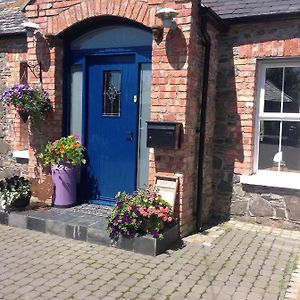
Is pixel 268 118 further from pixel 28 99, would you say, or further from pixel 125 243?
pixel 28 99

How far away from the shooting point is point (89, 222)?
5.84 meters

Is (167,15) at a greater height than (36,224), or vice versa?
(167,15)

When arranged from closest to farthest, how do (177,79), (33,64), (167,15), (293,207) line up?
(167,15)
(177,79)
(293,207)
(33,64)

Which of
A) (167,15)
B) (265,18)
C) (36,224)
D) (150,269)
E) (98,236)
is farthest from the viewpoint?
(265,18)

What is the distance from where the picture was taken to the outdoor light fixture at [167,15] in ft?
17.4

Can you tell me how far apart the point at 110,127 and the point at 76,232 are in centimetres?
189

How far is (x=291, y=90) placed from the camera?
6336mm

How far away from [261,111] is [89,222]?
3.14m

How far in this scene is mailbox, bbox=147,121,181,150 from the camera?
5.47 m

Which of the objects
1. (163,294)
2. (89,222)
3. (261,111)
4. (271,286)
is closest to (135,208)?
(89,222)

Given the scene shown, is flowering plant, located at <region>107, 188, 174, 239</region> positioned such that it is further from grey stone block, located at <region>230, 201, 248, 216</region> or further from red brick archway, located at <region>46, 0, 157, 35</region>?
red brick archway, located at <region>46, 0, 157, 35</region>

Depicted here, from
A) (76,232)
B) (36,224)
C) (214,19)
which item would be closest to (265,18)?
(214,19)

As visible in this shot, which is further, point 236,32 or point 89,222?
point 236,32

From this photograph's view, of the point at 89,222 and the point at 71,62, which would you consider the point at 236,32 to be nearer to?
the point at 71,62
